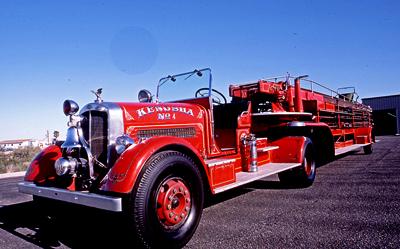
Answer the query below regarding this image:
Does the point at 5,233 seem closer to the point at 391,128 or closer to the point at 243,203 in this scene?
the point at 243,203

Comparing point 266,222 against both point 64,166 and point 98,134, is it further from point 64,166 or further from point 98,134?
point 64,166

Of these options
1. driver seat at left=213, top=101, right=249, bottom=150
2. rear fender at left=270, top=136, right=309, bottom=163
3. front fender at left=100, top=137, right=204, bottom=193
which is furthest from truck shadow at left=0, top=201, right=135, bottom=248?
rear fender at left=270, top=136, right=309, bottom=163

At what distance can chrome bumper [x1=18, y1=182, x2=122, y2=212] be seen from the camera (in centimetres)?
265

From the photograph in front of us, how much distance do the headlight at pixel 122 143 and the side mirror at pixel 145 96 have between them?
4.81 feet

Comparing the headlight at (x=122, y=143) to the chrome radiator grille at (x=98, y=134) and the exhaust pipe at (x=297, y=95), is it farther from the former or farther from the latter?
the exhaust pipe at (x=297, y=95)

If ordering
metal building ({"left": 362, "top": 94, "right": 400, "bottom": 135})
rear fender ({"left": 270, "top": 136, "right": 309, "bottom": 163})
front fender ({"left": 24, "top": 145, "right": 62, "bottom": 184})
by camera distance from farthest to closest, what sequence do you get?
metal building ({"left": 362, "top": 94, "right": 400, "bottom": 135}), rear fender ({"left": 270, "top": 136, "right": 309, "bottom": 163}), front fender ({"left": 24, "top": 145, "right": 62, "bottom": 184})

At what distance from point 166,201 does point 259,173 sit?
7.12 ft

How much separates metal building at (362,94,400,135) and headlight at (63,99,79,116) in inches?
1337

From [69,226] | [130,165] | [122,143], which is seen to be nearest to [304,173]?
[122,143]

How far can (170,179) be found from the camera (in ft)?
10.7

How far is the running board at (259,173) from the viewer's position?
4105 mm

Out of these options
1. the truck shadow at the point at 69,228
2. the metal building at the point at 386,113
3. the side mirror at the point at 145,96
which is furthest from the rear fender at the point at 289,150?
the metal building at the point at 386,113

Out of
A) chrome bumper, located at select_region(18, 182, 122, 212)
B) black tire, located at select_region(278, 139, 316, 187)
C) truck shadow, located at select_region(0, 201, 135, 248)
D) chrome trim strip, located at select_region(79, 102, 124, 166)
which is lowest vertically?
truck shadow, located at select_region(0, 201, 135, 248)

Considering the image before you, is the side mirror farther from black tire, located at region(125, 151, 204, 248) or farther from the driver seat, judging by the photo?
black tire, located at region(125, 151, 204, 248)
